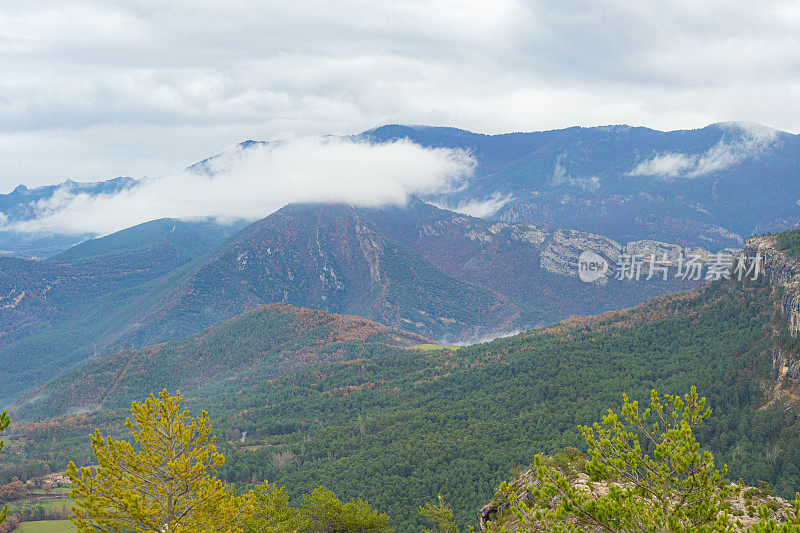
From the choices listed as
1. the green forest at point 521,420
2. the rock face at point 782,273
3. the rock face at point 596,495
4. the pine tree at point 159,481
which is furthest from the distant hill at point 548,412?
the pine tree at point 159,481

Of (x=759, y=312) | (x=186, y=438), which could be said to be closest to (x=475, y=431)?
(x=759, y=312)

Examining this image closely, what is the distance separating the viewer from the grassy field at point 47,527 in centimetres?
13929

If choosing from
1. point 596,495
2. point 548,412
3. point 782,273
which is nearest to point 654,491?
point 596,495

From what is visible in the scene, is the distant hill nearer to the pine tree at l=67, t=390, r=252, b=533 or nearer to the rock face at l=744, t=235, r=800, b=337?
the rock face at l=744, t=235, r=800, b=337

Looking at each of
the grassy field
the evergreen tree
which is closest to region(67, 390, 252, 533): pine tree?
the evergreen tree

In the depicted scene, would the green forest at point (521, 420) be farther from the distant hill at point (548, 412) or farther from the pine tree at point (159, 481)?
the pine tree at point (159, 481)

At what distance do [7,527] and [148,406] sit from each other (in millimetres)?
149589

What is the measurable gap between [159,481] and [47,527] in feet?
466

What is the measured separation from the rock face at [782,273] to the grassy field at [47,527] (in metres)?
175

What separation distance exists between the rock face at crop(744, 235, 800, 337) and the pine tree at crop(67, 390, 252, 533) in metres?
127

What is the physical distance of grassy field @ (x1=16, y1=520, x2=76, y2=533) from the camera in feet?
457

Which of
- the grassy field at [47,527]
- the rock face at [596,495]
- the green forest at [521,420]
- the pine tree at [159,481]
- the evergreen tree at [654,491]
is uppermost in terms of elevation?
the evergreen tree at [654,491]

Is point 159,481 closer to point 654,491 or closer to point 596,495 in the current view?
point 596,495

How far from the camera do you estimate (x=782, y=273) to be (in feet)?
450
